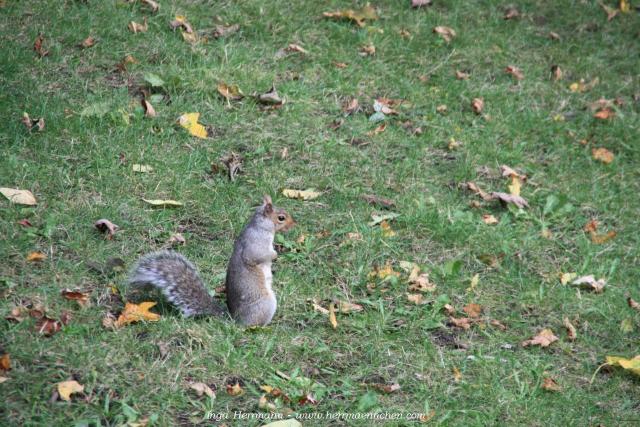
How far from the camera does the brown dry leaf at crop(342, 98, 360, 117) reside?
17.1 ft

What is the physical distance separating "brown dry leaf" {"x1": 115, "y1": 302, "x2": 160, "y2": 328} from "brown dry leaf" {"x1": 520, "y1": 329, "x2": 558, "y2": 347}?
1.69 meters

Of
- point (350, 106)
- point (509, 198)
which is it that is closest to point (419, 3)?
point (350, 106)

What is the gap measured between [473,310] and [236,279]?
122cm

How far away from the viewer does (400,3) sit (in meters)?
6.31

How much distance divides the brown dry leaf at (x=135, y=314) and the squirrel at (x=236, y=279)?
0.09 meters

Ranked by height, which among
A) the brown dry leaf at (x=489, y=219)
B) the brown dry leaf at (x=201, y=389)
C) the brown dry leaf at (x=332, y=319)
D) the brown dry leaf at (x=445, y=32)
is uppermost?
the brown dry leaf at (x=445, y=32)

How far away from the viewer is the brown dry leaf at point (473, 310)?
3.90m

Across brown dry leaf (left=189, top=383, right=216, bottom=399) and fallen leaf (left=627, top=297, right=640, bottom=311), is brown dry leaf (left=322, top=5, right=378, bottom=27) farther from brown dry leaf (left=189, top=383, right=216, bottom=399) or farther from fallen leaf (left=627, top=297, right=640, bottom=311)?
brown dry leaf (left=189, top=383, right=216, bottom=399)

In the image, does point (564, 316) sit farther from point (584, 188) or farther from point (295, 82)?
point (295, 82)

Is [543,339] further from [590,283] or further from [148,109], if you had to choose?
[148,109]

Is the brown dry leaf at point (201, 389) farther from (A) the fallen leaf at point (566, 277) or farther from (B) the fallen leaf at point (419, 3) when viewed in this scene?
(B) the fallen leaf at point (419, 3)

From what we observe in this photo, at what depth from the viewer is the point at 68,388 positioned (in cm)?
279

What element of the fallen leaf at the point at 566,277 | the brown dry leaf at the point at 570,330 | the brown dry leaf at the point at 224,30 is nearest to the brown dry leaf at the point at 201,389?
the brown dry leaf at the point at 570,330

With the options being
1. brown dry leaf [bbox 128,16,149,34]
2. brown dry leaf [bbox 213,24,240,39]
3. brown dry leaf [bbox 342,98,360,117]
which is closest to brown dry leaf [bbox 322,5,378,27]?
brown dry leaf [bbox 213,24,240,39]
